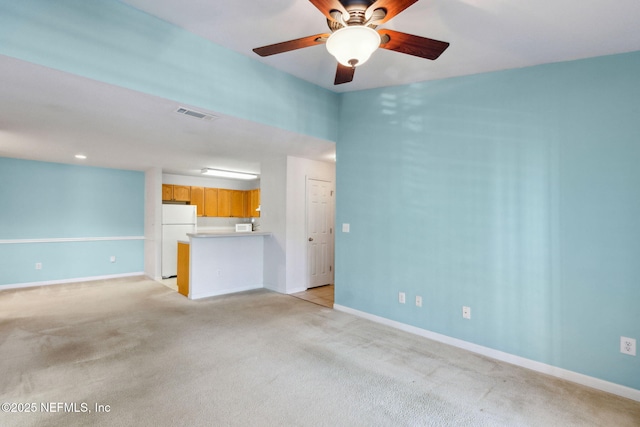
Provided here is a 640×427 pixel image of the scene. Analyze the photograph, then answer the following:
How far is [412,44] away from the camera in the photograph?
1.96 meters

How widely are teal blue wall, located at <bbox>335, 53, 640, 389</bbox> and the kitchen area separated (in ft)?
7.23

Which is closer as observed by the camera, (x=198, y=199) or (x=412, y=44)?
(x=412, y=44)

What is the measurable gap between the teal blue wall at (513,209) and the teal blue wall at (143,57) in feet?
4.23

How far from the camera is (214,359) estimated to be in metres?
2.80

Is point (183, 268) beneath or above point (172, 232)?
beneath

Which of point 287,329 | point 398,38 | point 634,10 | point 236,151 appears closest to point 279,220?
point 236,151

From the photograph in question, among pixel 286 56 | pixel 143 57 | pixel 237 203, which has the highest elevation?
pixel 286 56

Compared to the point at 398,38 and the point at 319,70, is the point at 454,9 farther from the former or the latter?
the point at 319,70

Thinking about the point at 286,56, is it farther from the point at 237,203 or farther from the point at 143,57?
the point at 237,203

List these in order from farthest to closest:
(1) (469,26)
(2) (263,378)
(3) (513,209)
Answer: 1. (3) (513,209)
2. (2) (263,378)
3. (1) (469,26)

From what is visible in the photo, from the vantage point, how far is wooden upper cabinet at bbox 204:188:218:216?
24.9 ft

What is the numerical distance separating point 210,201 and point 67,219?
9.08 ft

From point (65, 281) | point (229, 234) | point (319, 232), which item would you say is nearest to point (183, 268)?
point (229, 234)

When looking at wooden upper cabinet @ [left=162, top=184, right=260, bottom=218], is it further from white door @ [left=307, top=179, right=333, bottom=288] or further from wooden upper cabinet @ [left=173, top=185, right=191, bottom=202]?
white door @ [left=307, top=179, right=333, bottom=288]
